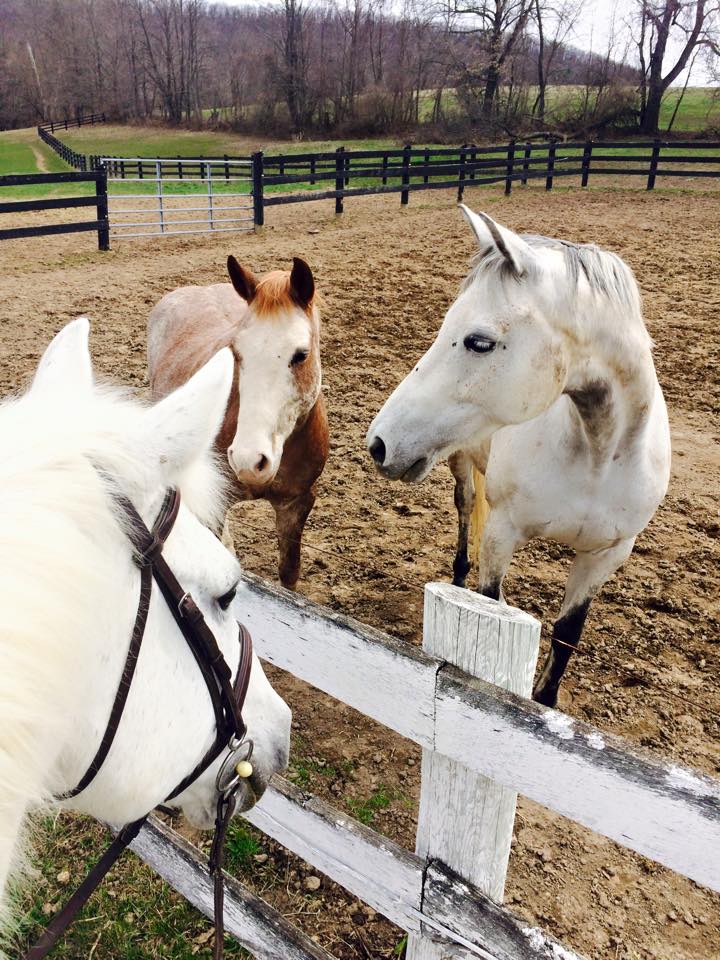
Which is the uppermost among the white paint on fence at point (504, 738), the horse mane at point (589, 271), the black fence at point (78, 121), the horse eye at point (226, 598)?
the black fence at point (78, 121)

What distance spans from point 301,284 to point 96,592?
2.23 metres

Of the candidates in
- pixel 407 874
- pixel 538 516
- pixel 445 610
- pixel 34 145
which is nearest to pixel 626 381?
pixel 538 516

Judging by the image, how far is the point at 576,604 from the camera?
2746 mm

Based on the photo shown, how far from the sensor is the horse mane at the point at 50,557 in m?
0.79

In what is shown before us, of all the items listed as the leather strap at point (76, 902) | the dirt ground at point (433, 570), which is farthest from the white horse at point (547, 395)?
the leather strap at point (76, 902)

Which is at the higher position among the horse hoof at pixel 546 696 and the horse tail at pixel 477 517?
the horse tail at pixel 477 517

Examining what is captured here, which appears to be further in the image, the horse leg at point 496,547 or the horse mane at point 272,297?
the horse mane at point 272,297

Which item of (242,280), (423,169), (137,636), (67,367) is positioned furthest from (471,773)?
(423,169)

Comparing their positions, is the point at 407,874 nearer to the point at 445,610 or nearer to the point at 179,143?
the point at 445,610

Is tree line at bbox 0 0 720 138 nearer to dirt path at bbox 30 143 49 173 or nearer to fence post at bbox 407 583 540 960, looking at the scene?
dirt path at bbox 30 143 49 173

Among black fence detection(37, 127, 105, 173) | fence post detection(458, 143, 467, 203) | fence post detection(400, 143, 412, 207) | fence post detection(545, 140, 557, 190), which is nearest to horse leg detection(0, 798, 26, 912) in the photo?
fence post detection(400, 143, 412, 207)

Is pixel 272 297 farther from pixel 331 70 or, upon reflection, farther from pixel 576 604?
pixel 331 70

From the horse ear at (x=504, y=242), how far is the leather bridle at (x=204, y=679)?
133cm

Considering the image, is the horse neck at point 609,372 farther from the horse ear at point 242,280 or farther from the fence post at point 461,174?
the fence post at point 461,174
